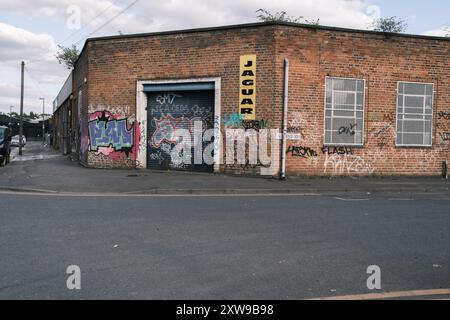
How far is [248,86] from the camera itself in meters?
17.2

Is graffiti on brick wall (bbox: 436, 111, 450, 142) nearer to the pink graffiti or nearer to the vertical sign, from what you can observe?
the vertical sign

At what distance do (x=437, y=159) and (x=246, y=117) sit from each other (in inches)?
305

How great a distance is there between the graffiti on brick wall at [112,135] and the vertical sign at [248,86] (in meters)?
4.71

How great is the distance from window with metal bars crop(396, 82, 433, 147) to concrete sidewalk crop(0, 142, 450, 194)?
60.3 inches

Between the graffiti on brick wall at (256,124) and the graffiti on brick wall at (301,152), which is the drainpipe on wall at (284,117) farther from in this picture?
the graffiti on brick wall at (256,124)

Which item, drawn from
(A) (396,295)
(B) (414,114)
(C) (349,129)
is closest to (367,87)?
(C) (349,129)

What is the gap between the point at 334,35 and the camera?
56.6 feet

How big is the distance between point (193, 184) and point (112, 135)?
6842 mm

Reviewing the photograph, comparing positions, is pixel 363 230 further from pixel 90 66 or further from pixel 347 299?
pixel 90 66

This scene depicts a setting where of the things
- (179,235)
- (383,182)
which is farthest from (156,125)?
(179,235)

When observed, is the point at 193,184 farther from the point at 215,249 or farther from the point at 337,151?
the point at 215,249

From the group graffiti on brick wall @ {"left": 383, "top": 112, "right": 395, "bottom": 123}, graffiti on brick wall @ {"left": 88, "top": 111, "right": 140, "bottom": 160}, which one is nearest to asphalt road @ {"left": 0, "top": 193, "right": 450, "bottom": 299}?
graffiti on brick wall @ {"left": 383, "top": 112, "right": 395, "bottom": 123}

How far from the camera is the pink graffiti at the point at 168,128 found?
18844 millimetres

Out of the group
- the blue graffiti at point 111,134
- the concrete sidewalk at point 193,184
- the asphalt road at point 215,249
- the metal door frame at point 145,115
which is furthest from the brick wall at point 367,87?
the asphalt road at point 215,249
